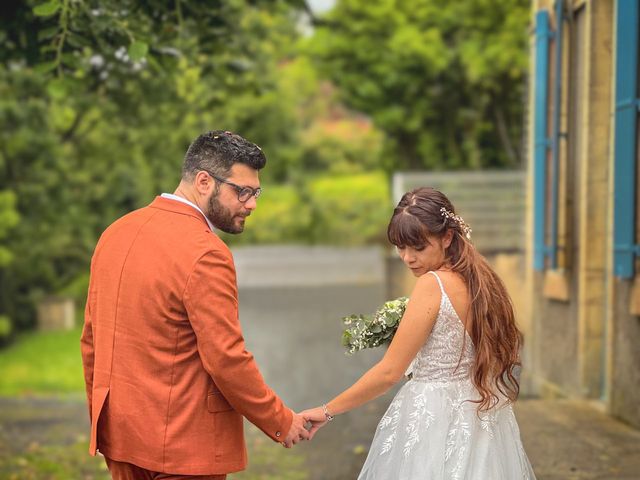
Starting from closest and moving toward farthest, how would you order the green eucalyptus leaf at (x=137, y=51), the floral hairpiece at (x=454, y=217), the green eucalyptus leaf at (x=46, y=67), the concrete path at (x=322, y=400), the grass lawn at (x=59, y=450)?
the floral hairpiece at (x=454, y=217) < the green eucalyptus leaf at (x=137, y=51) < the green eucalyptus leaf at (x=46, y=67) < the concrete path at (x=322, y=400) < the grass lawn at (x=59, y=450)

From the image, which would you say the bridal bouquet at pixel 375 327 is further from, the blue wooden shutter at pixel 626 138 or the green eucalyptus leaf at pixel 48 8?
the blue wooden shutter at pixel 626 138

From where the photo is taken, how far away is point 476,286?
371 cm

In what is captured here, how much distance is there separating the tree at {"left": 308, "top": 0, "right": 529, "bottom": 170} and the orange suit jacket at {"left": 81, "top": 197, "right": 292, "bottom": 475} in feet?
57.5

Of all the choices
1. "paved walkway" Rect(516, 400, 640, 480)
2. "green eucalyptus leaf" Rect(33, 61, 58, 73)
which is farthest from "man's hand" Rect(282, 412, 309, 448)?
"green eucalyptus leaf" Rect(33, 61, 58, 73)

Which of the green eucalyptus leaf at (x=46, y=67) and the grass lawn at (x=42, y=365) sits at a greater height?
the green eucalyptus leaf at (x=46, y=67)

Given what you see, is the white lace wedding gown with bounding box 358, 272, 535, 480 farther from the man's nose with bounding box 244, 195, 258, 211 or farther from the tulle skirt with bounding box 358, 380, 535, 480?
the man's nose with bounding box 244, 195, 258, 211

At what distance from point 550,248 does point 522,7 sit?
12.5 meters

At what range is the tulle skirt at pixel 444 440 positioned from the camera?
147 inches

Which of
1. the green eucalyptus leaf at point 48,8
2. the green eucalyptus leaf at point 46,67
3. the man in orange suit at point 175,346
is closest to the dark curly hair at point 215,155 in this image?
the man in orange suit at point 175,346

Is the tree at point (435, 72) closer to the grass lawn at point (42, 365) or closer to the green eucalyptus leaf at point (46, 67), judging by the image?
the grass lawn at point (42, 365)

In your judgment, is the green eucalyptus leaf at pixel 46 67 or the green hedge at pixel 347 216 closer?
the green eucalyptus leaf at pixel 46 67

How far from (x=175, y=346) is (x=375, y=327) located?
0.92m

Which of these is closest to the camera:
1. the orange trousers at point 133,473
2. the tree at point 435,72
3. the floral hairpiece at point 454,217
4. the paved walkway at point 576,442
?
the orange trousers at point 133,473

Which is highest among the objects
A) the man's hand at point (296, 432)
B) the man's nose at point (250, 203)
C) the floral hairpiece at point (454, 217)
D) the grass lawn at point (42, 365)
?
the man's nose at point (250, 203)
